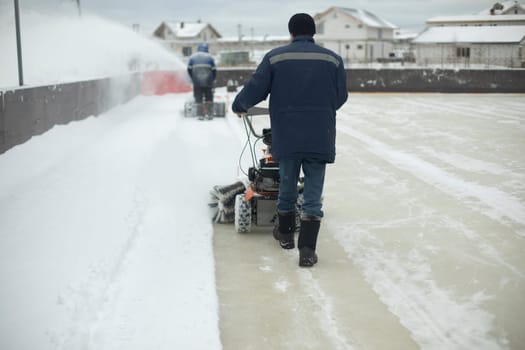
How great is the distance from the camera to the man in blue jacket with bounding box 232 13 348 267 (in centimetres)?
476

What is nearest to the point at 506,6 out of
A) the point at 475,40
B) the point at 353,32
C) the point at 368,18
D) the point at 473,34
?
the point at 368,18

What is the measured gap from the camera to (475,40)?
61219mm

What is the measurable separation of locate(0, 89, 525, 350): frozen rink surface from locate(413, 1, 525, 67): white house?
38.7m

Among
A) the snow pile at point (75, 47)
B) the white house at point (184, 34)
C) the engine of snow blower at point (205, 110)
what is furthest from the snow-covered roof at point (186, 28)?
the engine of snow blower at point (205, 110)

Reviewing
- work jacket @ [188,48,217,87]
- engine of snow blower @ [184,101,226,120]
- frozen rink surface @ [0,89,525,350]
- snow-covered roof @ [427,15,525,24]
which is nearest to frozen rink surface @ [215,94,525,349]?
frozen rink surface @ [0,89,525,350]

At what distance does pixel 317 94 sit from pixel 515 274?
200 centimetres

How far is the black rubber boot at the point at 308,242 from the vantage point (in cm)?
496

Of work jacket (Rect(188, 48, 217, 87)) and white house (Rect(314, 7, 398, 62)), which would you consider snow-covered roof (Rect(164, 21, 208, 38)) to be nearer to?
white house (Rect(314, 7, 398, 62))

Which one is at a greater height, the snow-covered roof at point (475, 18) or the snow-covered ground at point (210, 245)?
the snow-covered roof at point (475, 18)

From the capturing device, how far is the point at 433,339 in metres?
3.66

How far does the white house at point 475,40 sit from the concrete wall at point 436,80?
1765 centimetres

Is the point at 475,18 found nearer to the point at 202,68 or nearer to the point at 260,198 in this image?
the point at 202,68

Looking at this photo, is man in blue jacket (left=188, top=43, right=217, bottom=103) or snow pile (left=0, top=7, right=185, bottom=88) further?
snow pile (left=0, top=7, right=185, bottom=88)

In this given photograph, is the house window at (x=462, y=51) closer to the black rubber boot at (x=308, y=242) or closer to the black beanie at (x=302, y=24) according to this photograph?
the black beanie at (x=302, y=24)
